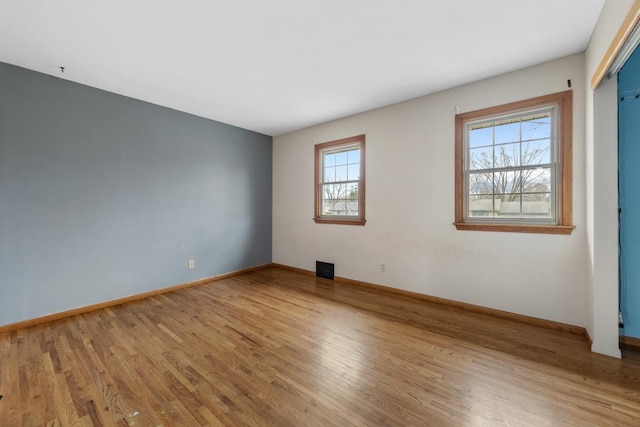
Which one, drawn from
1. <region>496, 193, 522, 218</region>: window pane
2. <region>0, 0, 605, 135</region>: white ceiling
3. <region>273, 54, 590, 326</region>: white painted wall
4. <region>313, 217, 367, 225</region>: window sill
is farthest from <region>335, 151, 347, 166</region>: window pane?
<region>496, 193, 522, 218</region>: window pane

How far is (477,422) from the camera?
1.42 m

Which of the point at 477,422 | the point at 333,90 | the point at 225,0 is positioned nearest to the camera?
the point at 477,422

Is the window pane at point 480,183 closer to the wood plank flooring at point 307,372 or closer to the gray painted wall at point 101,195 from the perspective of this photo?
the wood plank flooring at point 307,372

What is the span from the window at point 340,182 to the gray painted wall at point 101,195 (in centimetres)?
153

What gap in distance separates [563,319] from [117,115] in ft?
17.9

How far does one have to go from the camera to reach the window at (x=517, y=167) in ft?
8.18

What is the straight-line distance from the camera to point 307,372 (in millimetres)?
1860

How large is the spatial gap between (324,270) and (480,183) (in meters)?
2.61

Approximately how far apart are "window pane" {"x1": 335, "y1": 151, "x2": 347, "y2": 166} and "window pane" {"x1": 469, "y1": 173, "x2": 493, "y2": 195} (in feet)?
6.28

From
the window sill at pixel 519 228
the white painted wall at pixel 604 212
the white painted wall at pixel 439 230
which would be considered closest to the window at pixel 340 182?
the white painted wall at pixel 439 230

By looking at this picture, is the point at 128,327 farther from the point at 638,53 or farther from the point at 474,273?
the point at 638,53

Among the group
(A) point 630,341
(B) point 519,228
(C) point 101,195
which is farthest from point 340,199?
(A) point 630,341

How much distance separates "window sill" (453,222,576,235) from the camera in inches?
96.7

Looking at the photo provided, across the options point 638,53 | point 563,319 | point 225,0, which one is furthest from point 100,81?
point 563,319
